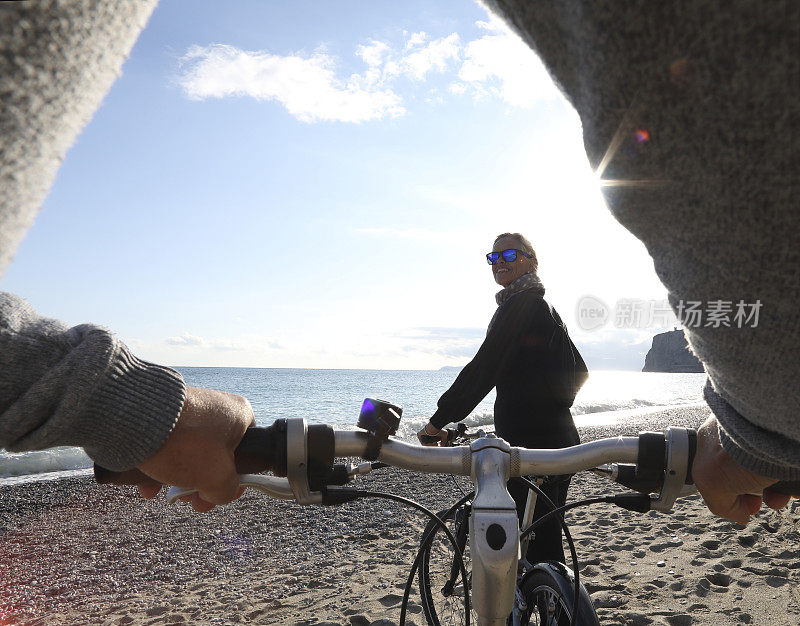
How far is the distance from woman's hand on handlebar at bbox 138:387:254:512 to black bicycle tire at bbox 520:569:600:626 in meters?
1.51

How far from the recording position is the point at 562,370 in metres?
3.66

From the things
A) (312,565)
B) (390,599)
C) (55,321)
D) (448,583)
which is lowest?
(312,565)

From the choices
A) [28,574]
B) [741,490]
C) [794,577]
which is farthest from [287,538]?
[741,490]

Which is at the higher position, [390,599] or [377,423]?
[377,423]

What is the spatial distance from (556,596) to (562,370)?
1.76 m

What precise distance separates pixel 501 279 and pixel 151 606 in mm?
4538

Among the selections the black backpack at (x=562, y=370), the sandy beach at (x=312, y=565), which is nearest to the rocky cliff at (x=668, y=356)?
the sandy beach at (x=312, y=565)

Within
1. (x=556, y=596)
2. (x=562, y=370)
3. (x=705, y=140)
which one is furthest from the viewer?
(x=562, y=370)

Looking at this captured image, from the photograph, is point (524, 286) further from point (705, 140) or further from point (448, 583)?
Answer: point (705, 140)

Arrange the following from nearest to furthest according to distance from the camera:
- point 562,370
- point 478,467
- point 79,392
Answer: point 79,392, point 478,467, point 562,370

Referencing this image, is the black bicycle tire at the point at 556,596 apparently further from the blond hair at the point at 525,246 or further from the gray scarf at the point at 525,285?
the blond hair at the point at 525,246

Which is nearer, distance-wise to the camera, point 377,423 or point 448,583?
point 377,423

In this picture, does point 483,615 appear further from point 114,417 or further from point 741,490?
point 114,417

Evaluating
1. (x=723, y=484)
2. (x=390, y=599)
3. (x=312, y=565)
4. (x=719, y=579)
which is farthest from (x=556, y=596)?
(x=312, y=565)
